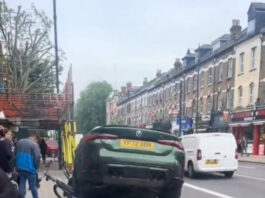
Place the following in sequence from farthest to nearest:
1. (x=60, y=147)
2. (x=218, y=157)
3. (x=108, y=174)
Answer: (x=60, y=147) < (x=218, y=157) < (x=108, y=174)

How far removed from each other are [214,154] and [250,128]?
22.9 metres

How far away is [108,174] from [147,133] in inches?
36.5

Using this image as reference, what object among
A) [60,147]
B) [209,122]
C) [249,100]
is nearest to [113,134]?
[60,147]

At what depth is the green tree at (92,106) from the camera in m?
107

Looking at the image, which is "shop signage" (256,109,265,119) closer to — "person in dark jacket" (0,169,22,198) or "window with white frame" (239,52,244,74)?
"window with white frame" (239,52,244,74)

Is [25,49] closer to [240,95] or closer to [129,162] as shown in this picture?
[240,95]

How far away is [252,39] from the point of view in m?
39.3

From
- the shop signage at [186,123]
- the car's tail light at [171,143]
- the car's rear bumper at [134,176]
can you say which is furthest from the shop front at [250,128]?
the car's rear bumper at [134,176]

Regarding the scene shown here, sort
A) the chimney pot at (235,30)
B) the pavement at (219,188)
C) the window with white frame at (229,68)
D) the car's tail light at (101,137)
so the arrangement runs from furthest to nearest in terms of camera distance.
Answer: the chimney pot at (235,30)
the window with white frame at (229,68)
the pavement at (219,188)
the car's tail light at (101,137)

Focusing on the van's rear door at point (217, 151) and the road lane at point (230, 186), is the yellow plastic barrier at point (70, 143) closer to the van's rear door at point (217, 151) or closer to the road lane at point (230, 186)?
the road lane at point (230, 186)

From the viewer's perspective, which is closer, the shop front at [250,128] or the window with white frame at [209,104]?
the shop front at [250,128]

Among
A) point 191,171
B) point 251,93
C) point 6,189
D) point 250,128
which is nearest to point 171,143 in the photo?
point 6,189

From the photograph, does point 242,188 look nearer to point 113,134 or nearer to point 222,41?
point 113,134

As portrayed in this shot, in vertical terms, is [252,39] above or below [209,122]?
above
